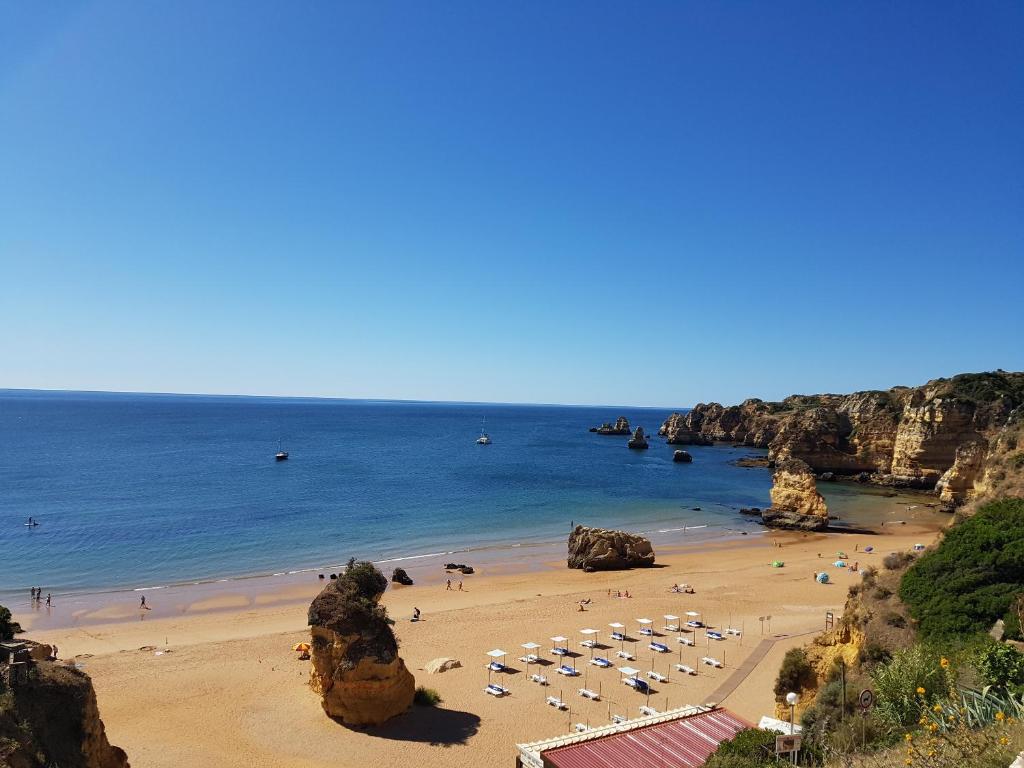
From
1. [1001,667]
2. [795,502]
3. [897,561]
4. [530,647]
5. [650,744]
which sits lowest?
[530,647]

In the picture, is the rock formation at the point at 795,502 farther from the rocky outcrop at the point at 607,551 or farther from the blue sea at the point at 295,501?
the rocky outcrop at the point at 607,551

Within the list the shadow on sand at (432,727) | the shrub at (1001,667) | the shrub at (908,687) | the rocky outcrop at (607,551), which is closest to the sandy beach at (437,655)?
the shadow on sand at (432,727)

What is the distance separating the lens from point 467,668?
22.6 meters

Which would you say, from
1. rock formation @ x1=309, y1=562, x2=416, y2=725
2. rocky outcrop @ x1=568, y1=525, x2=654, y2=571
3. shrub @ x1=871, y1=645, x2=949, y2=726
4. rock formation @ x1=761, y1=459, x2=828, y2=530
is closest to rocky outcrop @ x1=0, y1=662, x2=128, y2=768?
rock formation @ x1=309, y1=562, x2=416, y2=725

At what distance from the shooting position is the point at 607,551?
39688 millimetres

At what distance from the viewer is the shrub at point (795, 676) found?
51.3 ft

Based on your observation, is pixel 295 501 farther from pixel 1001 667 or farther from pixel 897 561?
pixel 1001 667

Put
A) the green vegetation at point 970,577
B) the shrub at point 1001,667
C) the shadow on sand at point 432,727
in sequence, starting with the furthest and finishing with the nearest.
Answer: the shadow on sand at point 432,727, the green vegetation at point 970,577, the shrub at point 1001,667

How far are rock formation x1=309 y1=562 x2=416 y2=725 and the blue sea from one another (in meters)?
21.9

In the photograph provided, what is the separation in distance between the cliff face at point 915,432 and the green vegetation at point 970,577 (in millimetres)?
42886

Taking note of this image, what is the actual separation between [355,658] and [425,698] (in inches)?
129

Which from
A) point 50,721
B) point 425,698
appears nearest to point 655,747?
point 425,698

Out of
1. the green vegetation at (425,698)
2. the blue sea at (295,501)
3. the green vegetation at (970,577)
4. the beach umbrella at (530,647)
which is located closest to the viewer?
the green vegetation at (970,577)

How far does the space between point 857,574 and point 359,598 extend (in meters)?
Result: 31.7
